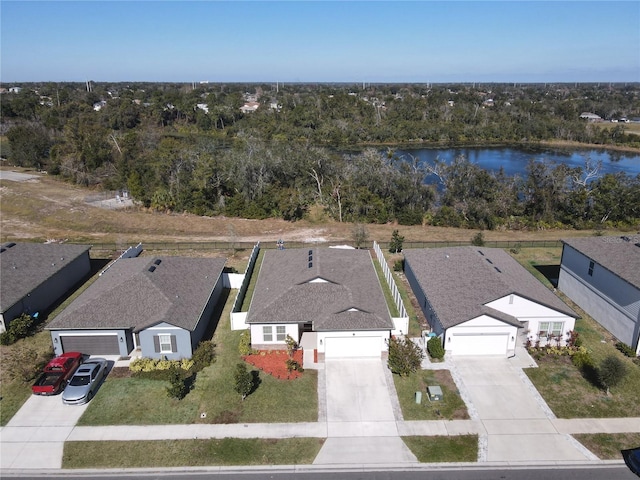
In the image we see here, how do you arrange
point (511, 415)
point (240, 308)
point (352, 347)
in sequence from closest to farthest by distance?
point (511, 415), point (352, 347), point (240, 308)

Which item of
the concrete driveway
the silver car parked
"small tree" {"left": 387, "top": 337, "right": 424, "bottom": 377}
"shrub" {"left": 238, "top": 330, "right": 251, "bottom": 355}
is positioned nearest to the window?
the silver car parked

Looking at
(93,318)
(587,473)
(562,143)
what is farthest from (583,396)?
(562,143)

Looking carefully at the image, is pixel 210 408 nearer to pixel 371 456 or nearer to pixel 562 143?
pixel 371 456

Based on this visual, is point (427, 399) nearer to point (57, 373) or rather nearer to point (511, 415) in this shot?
point (511, 415)

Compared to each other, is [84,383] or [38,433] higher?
[84,383]

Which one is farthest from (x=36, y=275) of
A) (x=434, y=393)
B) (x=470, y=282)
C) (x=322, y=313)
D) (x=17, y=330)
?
(x=470, y=282)

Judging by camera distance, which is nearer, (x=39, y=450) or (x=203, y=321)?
(x=39, y=450)
